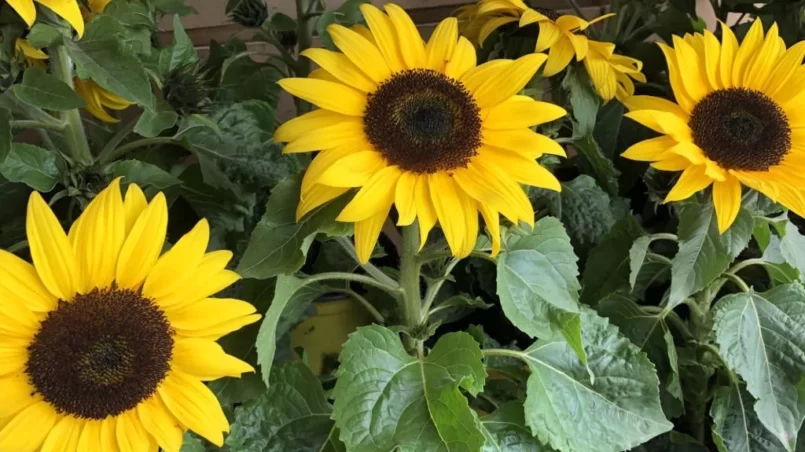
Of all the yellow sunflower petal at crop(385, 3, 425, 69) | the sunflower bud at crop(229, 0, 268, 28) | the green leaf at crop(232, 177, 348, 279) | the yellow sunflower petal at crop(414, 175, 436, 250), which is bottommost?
the green leaf at crop(232, 177, 348, 279)

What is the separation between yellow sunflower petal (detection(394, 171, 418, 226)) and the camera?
493 millimetres

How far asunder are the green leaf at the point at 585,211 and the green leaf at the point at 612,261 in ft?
0.10

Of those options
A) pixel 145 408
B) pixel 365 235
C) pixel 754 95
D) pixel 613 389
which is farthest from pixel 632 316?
pixel 145 408

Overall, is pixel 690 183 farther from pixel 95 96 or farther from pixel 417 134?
pixel 95 96

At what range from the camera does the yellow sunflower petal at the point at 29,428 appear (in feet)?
1.54

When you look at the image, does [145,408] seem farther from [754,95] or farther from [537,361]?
[754,95]

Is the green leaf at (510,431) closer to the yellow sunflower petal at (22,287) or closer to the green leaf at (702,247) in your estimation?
the green leaf at (702,247)

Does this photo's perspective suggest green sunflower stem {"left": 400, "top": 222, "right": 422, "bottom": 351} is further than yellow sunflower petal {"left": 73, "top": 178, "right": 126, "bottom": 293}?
Yes

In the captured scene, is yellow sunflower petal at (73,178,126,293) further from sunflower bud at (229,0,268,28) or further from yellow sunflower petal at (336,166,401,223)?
sunflower bud at (229,0,268,28)

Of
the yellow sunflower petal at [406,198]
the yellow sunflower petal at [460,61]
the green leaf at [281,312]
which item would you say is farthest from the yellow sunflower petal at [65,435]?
the yellow sunflower petal at [460,61]

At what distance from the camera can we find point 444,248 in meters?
0.61

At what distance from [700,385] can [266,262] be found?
0.48 metres

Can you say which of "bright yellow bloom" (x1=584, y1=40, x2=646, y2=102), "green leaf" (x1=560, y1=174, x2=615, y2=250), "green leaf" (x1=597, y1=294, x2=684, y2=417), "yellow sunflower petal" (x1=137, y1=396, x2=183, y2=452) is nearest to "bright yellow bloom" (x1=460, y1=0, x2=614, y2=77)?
"bright yellow bloom" (x1=584, y1=40, x2=646, y2=102)

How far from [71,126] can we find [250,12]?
1.00 ft
